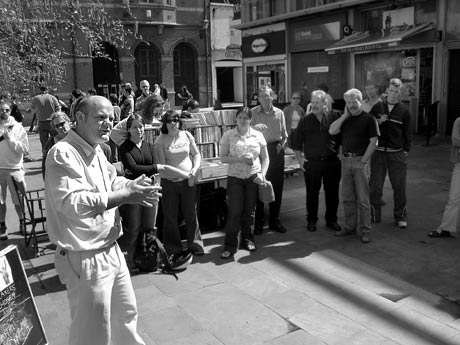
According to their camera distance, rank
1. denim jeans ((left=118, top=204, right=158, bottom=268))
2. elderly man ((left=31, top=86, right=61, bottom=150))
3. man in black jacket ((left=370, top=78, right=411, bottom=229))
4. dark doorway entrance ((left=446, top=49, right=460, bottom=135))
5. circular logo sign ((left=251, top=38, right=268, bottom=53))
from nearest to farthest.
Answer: denim jeans ((left=118, top=204, right=158, bottom=268)), man in black jacket ((left=370, top=78, right=411, bottom=229)), elderly man ((left=31, top=86, right=61, bottom=150)), dark doorway entrance ((left=446, top=49, right=460, bottom=135)), circular logo sign ((left=251, top=38, right=268, bottom=53))

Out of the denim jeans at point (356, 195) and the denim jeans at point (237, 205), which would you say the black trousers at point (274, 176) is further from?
the denim jeans at point (356, 195)

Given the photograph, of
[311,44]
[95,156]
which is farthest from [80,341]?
[311,44]

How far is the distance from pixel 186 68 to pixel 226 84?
411 centimetres

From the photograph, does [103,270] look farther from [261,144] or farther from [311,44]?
[311,44]

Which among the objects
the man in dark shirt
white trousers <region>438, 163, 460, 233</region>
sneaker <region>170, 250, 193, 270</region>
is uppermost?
the man in dark shirt

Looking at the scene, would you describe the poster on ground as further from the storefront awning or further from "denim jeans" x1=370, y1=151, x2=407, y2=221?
the storefront awning

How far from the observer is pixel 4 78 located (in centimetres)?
534

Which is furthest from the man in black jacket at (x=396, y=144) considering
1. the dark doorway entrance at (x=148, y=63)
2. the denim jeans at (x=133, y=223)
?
the dark doorway entrance at (x=148, y=63)

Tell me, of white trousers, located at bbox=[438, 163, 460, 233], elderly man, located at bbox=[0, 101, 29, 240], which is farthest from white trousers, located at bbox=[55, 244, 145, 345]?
white trousers, located at bbox=[438, 163, 460, 233]

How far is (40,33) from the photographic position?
19.9 feet

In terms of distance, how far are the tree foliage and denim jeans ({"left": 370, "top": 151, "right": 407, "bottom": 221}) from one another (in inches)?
156

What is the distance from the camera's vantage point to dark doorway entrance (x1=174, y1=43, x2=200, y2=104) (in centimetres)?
2838

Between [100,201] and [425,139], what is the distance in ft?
39.7

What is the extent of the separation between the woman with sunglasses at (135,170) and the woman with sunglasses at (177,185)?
0.21 metres
